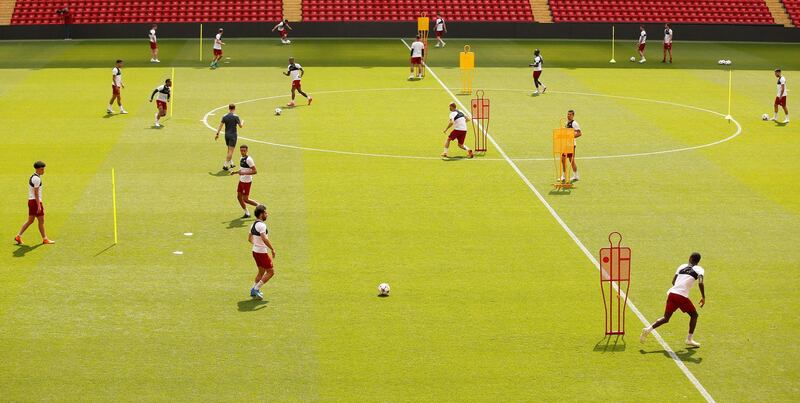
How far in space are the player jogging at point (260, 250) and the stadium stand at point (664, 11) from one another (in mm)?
53166

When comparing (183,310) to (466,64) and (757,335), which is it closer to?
(757,335)

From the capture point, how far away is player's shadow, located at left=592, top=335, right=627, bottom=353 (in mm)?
21906

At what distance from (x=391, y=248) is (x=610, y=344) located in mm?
7579

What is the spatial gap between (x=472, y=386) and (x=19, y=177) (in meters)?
20.1

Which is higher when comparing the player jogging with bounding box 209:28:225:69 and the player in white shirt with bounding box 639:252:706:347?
the player jogging with bounding box 209:28:225:69

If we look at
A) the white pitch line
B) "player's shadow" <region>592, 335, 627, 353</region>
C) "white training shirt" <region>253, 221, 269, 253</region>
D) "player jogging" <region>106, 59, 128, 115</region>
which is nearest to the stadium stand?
the white pitch line

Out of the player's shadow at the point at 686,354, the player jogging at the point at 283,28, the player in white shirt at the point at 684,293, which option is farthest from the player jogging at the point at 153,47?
the player's shadow at the point at 686,354

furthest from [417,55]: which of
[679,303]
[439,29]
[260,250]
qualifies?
[679,303]

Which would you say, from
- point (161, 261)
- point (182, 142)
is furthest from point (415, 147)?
point (161, 261)

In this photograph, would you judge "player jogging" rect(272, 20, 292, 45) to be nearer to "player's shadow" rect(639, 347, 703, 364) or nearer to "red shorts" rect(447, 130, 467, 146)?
"red shorts" rect(447, 130, 467, 146)

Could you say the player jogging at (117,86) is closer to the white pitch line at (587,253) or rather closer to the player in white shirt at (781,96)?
the white pitch line at (587,253)

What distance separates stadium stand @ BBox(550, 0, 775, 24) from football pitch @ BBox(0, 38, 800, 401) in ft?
74.6

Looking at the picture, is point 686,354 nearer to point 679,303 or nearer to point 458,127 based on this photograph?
point 679,303

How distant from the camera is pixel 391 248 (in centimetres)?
2823
